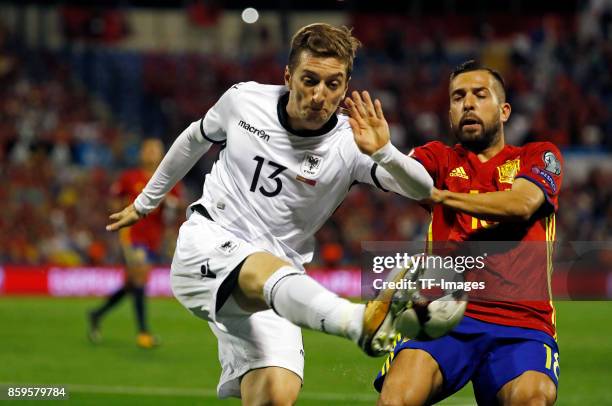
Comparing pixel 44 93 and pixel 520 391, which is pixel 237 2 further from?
pixel 520 391

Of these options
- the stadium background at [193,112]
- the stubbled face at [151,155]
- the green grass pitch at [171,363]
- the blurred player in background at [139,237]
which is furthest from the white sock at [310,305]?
the stubbled face at [151,155]

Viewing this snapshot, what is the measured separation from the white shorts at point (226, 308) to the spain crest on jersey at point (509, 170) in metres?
1.35

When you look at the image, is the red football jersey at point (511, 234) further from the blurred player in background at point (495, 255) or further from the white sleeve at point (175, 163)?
the white sleeve at point (175, 163)

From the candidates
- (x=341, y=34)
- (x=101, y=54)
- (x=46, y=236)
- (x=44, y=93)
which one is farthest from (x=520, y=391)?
(x=101, y=54)

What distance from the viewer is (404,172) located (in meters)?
4.37

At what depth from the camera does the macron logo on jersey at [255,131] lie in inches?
189

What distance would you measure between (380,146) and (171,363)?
20.5 ft

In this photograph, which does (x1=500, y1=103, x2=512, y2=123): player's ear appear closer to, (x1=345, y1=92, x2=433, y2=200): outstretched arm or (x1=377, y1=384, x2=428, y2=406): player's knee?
(x1=345, y1=92, x2=433, y2=200): outstretched arm

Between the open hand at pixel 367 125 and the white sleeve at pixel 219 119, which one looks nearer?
the open hand at pixel 367 125

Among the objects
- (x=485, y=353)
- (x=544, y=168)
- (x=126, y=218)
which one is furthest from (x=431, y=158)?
(x=126, y=218)

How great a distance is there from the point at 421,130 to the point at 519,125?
2.27 meters

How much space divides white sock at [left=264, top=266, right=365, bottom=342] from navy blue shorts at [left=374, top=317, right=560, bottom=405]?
3.11 feet

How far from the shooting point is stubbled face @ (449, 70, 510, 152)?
16.2 ft

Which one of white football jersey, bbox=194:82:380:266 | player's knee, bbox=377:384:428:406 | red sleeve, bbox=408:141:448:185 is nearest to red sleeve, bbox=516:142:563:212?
red sleeve, bbox=408:141:448:185
